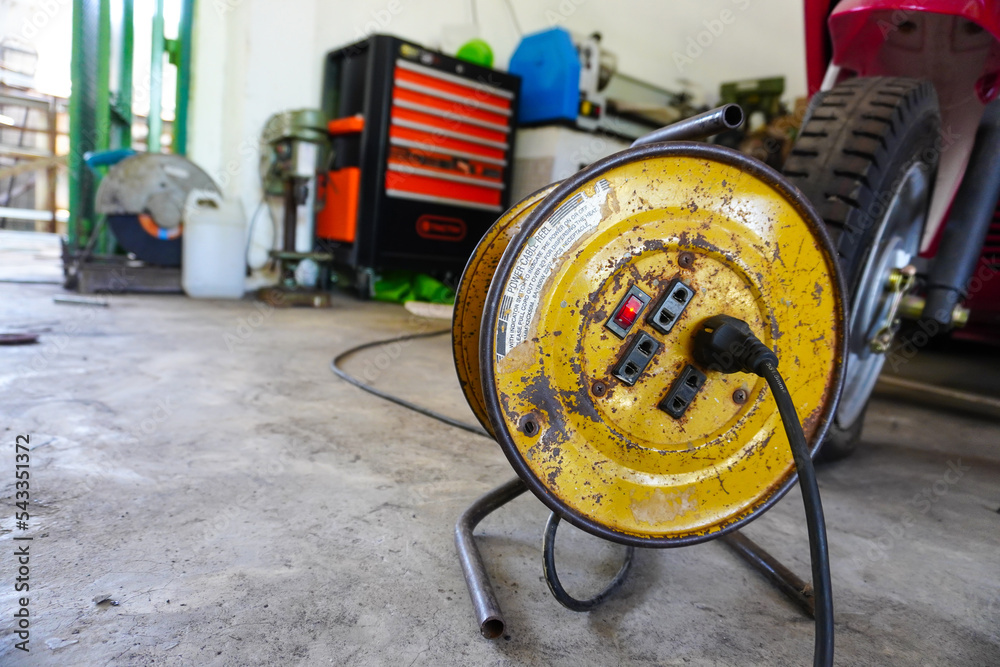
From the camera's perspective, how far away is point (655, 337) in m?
0.68

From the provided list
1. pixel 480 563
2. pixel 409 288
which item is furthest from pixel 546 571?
pixel 409 288

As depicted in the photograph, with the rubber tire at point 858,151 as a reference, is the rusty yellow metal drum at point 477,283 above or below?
below

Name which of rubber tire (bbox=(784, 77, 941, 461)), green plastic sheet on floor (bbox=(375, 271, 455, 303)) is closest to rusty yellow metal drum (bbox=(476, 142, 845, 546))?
rubber tire (bbox=(784, 77, 941, 461))

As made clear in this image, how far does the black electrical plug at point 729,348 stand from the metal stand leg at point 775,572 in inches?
10.5

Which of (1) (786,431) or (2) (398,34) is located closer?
(1) (786,431)

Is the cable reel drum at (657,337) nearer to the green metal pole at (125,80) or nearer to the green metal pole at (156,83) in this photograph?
the green metal pole at (156,83)

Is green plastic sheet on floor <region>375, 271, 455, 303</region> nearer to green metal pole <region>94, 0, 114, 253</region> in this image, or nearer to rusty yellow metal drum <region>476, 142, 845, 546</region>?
green metal pole <region>94, 0, 114, 253</region>

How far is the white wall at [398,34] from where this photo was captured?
3.46m

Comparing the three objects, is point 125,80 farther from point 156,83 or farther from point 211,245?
point 211,245

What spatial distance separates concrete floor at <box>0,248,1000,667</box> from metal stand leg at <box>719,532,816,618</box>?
0.02m

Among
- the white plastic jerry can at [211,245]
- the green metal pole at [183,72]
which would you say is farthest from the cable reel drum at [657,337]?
the green metal pole at [183,72]

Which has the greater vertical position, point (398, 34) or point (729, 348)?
point (398, 34)

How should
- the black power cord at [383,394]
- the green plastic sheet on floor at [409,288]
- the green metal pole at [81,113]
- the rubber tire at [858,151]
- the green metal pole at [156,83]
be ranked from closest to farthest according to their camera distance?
the rubber tire at [858,151], the black power cord at [383,394], the green metal pole at [81,113], the green metal pole at [156,83], the green plastic sheet on floor at [409,288]

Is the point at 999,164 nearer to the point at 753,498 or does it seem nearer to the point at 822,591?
the point at 753,498
